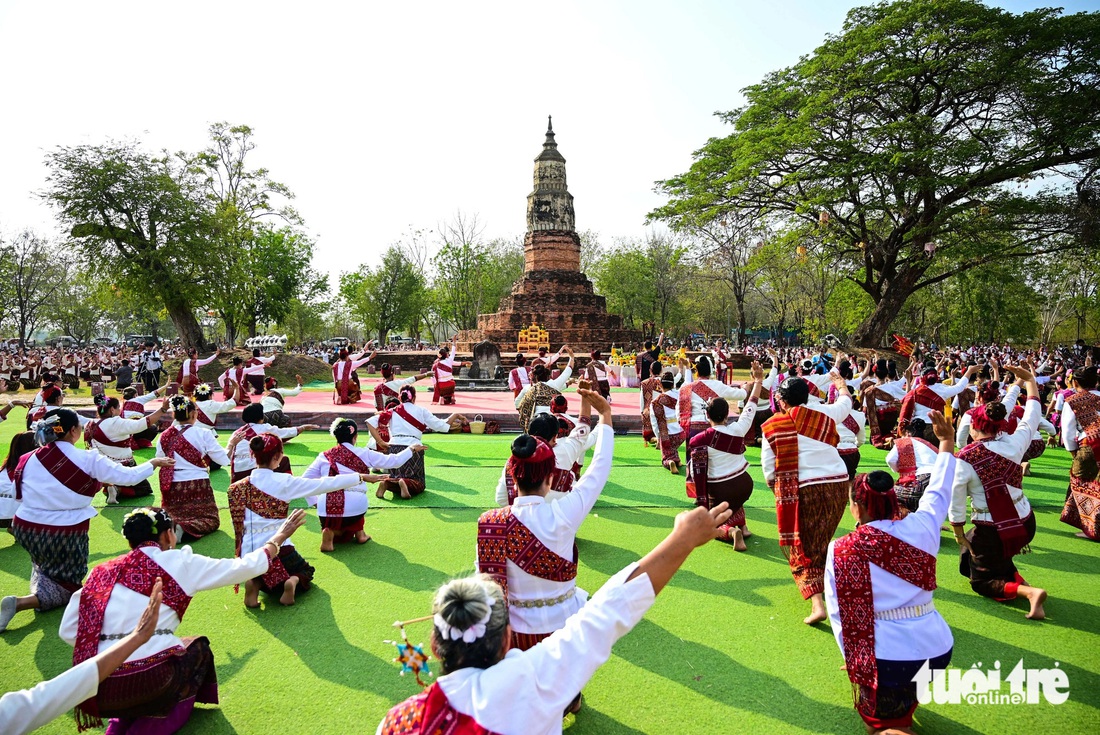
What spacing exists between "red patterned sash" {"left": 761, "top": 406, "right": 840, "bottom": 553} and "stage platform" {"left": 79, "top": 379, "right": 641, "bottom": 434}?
25.0 ft

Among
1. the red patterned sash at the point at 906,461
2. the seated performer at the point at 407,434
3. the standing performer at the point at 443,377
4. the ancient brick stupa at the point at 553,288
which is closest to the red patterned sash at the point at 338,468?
the seated performer at the point at 407,434

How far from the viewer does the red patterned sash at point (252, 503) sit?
443 cm

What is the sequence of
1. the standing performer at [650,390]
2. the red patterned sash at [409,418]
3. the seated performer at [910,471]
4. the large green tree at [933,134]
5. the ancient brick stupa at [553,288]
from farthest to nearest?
the ancient brick stupa at [553,288]
the large green tree at [933,134]
the standing performer at [650,390]
the red patterned sash at [409,418]
the seated performer at [910,471]

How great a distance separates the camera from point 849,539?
299 centimetres

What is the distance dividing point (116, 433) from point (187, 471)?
101cm

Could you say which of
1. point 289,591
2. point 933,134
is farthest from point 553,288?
point 289,591

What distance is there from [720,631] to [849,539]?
138 centimetres

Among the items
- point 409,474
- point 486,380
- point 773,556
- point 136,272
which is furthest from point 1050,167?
point 136,272

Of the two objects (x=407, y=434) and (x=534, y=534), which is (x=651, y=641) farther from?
(x=407, y=434)

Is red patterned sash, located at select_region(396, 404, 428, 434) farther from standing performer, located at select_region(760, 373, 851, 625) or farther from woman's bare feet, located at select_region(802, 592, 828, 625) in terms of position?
woman's bare feet, located at select_region(802, 592, 828, 625)

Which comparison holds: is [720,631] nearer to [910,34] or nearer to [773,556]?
[773,556]

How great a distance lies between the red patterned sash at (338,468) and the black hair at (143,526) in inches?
103

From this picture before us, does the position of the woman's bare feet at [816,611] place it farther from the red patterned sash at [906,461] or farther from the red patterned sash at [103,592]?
the red patterned sash at [103,592]

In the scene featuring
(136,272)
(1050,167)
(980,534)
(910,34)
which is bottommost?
(980,534)
